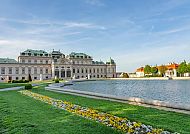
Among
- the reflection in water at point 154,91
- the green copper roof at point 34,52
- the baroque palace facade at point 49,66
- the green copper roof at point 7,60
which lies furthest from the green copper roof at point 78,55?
the reflection in water at point 154,91

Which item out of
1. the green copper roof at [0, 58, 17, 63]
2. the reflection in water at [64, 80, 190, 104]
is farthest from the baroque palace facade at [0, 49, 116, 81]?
the reflection in water at [64, 80, 190, 104]

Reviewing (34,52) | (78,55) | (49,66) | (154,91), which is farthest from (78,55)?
(154,91)

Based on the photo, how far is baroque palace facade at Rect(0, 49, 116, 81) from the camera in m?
80.3

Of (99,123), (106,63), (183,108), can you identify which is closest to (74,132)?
(99,123)

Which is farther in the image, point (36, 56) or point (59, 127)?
point (36, 56)

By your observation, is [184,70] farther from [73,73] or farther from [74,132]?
[74,132]

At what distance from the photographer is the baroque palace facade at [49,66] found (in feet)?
263

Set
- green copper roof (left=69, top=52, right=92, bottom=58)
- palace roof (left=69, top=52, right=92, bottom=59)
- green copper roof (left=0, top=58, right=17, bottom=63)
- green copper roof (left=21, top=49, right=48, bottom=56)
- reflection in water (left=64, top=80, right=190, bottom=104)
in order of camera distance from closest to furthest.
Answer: reflection in water (left=64, top=80, right=190, bottom=104) → green copper roof (left=0, top=58, right=17, bottom=63) → green copper roof (left=21, top=49, right=48, bottom=56) → palace roof (left=69, top=52, right=92, bottom=59) → green copper roof (left=69, top=52, right=92, bottom=58)

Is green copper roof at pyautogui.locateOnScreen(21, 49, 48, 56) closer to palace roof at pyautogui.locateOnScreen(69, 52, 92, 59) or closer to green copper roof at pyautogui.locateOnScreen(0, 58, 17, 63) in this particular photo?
green copper roof at pyautogui.locateOnScreen(0, 58, 17, 63)

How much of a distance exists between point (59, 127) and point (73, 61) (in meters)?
89.3

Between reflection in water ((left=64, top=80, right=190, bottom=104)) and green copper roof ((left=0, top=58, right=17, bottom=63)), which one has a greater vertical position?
green copper roof ((left=0, top=58, right=17, bottom=63))

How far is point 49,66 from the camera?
8850 centimetres

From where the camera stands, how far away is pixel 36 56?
86.2 m

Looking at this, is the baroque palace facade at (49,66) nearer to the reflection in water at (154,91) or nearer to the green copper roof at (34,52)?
the green copper roof at (34,52)
